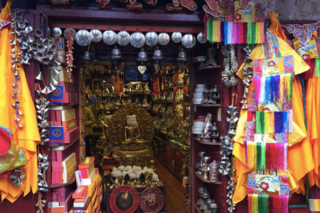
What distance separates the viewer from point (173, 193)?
491 centimetres

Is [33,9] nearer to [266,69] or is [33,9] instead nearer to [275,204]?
[266,69]

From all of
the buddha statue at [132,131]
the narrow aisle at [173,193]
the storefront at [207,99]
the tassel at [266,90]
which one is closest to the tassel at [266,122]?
the storefront at [207,99]

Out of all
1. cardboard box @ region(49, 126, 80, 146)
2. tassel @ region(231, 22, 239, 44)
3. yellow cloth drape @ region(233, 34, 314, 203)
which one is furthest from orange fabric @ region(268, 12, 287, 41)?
cardboard box @ region(49, 126, 80, 146)

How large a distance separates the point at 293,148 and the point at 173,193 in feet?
9.37

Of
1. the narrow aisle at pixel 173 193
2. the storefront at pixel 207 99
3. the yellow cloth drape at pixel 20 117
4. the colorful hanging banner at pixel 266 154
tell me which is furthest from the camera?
the narrow aisle at pixel 173 193

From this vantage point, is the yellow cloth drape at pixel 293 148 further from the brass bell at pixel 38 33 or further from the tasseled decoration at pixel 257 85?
the brass bell at pixel 38 33

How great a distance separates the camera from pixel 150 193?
3691mm

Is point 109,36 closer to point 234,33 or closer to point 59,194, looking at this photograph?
point 234,33

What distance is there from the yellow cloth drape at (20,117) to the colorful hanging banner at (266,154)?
2.03 metres

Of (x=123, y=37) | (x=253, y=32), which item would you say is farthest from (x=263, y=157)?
(x=123, y=37)

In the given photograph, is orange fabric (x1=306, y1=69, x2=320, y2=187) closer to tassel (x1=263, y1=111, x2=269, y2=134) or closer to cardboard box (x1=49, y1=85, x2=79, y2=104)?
tassel (x1=263, y1=111, x2=269, y2=134)

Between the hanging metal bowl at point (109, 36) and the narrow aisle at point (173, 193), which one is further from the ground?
the hanging metal bowl at point (109, 36)

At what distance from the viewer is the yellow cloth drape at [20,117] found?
7.11 ft

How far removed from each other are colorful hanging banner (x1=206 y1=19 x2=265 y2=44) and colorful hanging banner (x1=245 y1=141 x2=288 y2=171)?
104 cm
